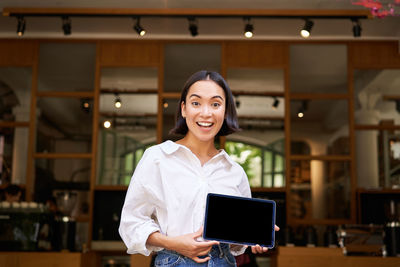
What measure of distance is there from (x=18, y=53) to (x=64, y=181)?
1.49m

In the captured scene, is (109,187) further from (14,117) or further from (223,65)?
(223,65)

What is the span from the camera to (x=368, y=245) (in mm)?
4578

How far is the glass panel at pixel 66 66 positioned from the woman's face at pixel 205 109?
4.64 meters

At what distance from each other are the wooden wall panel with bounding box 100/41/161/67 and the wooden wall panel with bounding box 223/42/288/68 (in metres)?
0.75

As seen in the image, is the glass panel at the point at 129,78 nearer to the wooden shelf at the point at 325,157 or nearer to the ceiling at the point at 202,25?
the ceiling at the point at 202,25

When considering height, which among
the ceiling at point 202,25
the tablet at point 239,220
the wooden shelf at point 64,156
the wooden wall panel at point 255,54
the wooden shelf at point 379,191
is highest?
the ceiling at point 202,25

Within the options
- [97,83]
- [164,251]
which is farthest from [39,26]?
[164,251]

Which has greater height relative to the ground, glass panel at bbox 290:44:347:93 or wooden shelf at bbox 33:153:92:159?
glass panel at bbox 290:44:347:93

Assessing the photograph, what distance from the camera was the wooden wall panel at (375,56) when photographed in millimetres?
6117

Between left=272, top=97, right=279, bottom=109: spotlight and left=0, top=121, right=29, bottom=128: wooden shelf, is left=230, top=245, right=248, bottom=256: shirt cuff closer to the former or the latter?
left=272, top=97, right=279, bottom=109: spotlight

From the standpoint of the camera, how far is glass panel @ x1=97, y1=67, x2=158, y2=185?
5.85 m

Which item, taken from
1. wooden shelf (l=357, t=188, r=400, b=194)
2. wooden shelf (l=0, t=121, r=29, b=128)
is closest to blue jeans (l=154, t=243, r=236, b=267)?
wooden shelf (l=357, t=188, r=400, b=194)

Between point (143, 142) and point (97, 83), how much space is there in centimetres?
81

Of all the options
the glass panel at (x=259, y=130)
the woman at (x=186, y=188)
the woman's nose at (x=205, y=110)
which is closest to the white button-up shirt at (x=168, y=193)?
the woman at (x=186, y=188)
